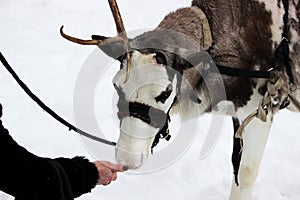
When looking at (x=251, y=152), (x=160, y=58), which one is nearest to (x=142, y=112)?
(x=160, y=58)

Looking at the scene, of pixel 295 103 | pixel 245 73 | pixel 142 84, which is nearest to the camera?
pixel 142 84

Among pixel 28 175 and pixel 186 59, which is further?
pixel 186 59

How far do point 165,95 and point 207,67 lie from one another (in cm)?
39

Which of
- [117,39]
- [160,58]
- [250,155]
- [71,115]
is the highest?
[117,39]

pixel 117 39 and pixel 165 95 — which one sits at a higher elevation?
pixel 117 39

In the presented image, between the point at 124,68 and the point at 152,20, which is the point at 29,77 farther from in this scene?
the point at 124,68

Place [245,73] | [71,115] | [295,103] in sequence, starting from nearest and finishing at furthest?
[245,73] < [295,103] < [71,115]

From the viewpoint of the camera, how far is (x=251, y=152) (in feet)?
10.5

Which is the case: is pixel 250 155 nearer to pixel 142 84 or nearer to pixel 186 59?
pixel 186 59

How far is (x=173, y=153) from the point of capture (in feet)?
13.3

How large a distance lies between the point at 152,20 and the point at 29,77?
7.25 ft

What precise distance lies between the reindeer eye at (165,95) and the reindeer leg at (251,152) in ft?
2.60

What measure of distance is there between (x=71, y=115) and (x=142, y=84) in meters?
2.40

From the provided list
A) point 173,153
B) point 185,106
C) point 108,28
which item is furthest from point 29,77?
point 185,106
